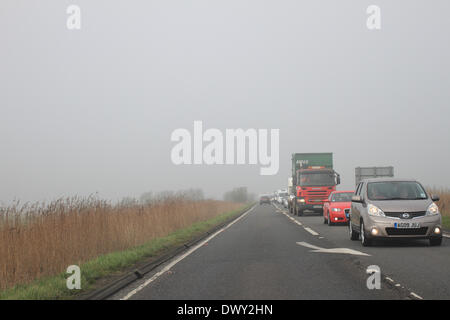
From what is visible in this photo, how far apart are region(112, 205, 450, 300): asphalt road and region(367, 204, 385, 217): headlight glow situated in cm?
85

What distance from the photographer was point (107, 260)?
36.8 ft

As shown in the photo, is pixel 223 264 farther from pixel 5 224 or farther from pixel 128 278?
pixel 5 224

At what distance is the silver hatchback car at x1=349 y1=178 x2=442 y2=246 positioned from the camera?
12.6m

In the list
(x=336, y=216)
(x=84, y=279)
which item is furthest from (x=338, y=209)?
(x=84, y=279)

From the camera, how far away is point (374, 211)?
12992 millimetres

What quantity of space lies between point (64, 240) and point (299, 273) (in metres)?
5.32

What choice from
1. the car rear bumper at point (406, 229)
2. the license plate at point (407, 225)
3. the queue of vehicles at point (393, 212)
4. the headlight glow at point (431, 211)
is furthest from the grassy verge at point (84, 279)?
the headlight glow at point (431, 211)

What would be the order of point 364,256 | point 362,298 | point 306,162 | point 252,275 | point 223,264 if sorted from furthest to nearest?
point 306,162 → point 364,256 → point 223,264 → point 252,275 → point 362,298

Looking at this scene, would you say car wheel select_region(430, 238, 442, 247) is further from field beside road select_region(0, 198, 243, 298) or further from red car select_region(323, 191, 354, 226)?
red car select_region(323, 191, 354, 226)

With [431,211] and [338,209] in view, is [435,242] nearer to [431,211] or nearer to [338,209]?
[431,211]

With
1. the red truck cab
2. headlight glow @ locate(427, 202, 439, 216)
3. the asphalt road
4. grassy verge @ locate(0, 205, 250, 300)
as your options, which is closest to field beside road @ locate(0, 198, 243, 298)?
grassy verge @ locate(0, 205, 250, 300)

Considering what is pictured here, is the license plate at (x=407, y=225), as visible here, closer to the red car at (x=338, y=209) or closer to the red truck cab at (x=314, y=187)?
the red car at (x=338, y=209)
